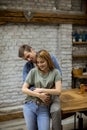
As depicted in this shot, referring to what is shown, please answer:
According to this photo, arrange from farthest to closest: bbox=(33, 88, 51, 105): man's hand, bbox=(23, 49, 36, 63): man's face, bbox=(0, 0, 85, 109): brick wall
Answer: bbox=(0, 0, 85, 109): brick wall, bbox=(23, 49, 36, 63): man's face, bbox=(33, 88, 51, 105): man's hand

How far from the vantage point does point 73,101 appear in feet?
10.4

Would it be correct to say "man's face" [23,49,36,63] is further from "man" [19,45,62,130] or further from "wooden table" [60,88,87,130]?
"wooden table" [60,88,87,130]

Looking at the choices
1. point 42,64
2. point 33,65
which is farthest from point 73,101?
point 42,64

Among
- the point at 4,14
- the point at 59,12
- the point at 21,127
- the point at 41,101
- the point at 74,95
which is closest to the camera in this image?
the point at 41,101

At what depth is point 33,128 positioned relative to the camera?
2.56 m

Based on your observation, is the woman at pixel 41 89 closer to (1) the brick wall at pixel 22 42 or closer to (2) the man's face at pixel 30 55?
(2) the man's face at pixel 30 55

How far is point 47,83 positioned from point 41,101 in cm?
21

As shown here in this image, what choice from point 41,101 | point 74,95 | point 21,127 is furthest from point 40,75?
point 21,127

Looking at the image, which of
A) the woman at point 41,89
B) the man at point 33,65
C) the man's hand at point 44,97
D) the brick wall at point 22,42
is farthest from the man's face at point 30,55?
the brick wall at point 22,42

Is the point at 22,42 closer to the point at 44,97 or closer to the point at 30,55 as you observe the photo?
the point at 30,55

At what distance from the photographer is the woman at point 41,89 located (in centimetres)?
250

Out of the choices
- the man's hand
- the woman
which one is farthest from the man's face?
the man's hand

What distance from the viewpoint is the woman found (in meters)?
2.50

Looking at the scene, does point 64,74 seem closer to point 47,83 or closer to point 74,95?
point 74,95
